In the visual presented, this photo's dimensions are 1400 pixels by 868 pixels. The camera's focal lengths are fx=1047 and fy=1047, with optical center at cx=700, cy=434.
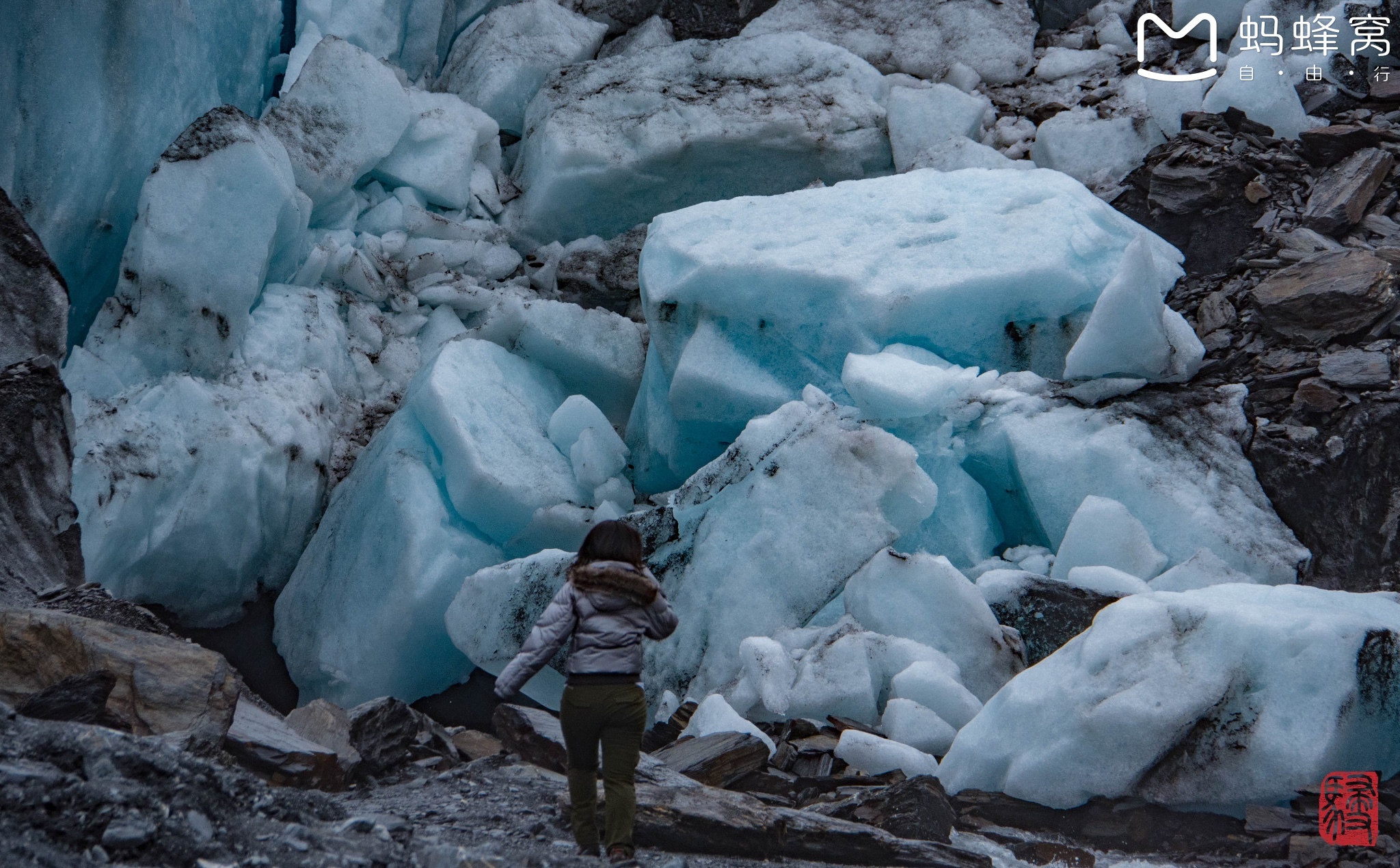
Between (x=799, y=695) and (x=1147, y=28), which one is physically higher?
(x=1147, y=28)

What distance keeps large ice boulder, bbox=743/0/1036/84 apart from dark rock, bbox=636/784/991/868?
5808 millimetres

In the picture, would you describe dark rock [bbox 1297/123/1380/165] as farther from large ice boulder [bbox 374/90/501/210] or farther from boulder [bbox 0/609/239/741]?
boulder [bbox 0/609/239/741]

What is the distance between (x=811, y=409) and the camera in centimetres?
438

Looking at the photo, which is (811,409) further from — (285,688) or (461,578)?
(285,688)

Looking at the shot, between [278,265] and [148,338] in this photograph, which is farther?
[278,265]

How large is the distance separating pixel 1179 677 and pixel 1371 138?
4.06 meters

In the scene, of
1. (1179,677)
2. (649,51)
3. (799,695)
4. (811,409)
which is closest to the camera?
(1179,677)

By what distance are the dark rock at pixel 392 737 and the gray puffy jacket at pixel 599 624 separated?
100cm

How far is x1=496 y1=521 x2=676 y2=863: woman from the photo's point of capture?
2.04m

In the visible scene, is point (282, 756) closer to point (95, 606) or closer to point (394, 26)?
point (95, 606)

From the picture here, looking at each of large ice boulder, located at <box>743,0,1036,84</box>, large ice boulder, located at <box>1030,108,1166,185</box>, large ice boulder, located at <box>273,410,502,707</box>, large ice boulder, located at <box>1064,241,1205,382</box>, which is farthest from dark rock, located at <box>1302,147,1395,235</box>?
large ice boulder, located at <box>273,410,502,707</box>

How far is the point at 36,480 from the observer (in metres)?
3.30

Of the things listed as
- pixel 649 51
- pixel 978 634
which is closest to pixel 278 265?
pixel 649 51

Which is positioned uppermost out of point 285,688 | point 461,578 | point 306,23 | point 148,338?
point 306,23
